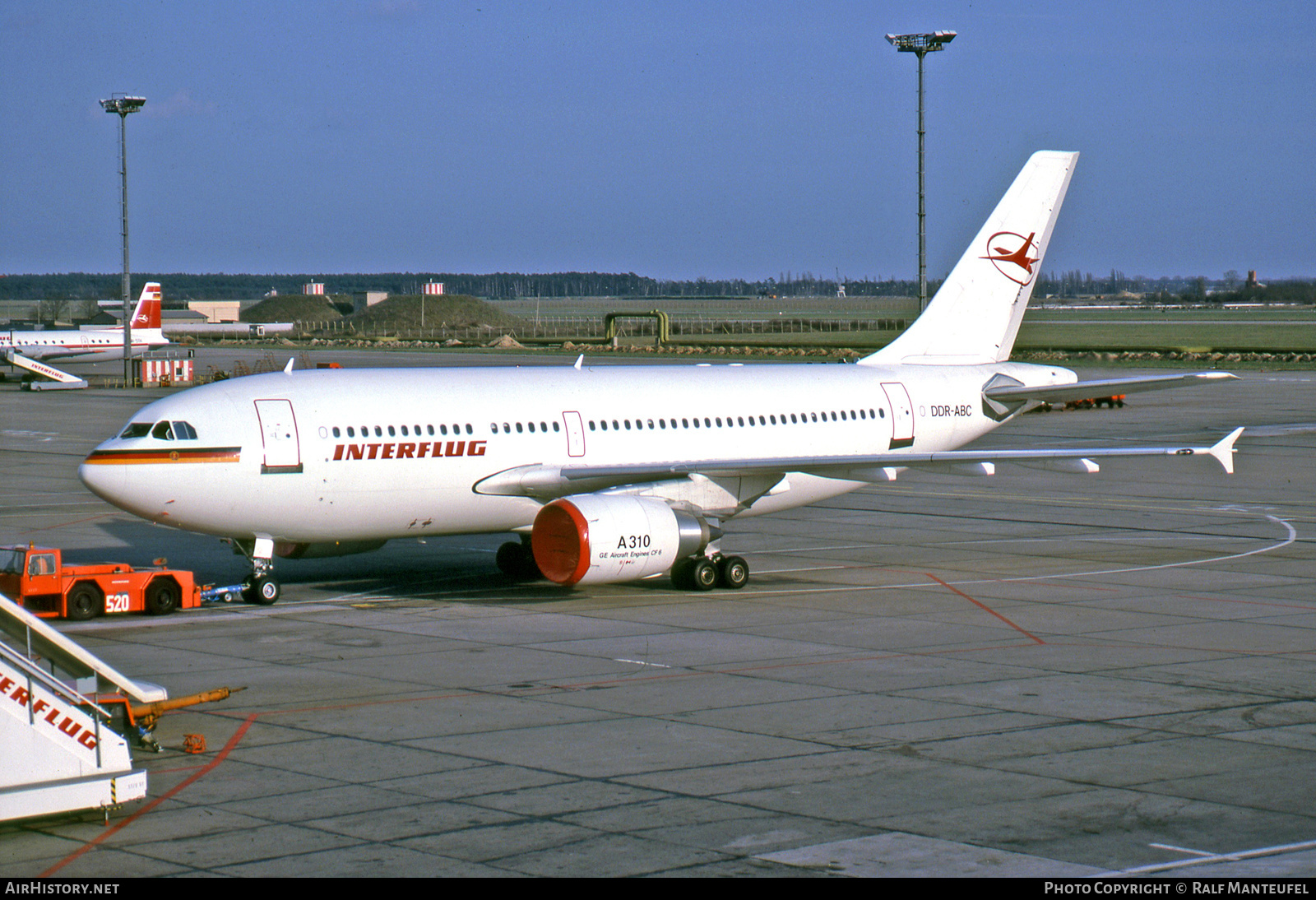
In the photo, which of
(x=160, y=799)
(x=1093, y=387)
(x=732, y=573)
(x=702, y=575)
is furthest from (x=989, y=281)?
(x=160, y=799)

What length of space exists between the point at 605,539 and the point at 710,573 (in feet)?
10.5

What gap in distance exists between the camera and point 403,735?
1784 cm

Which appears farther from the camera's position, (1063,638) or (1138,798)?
(1063,638)

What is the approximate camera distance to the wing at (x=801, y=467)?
1110 inches

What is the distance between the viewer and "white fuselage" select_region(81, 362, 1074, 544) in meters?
26.0

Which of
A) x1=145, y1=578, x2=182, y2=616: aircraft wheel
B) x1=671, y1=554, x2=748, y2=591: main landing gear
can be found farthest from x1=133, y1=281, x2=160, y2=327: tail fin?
x1=671, y1=554, x2=748, y2=591: main landing gear

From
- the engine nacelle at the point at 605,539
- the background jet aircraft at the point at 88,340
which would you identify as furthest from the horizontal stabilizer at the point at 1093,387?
the background jet aircraft at the point at 88,340

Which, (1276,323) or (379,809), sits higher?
(1276,323)

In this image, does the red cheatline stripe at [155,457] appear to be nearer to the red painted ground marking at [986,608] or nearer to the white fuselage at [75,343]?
the red painted ground marking at [986,608]

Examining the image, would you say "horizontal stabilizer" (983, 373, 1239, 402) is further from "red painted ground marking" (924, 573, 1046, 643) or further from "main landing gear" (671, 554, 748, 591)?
"main landing gear" (671, 554, 748, 591)

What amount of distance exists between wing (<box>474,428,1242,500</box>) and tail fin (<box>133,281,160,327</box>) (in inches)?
3499
